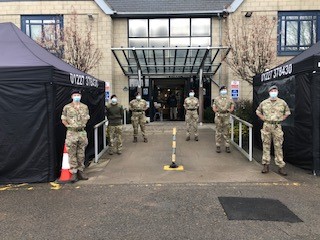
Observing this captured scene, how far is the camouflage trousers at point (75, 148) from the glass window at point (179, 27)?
12.7 m

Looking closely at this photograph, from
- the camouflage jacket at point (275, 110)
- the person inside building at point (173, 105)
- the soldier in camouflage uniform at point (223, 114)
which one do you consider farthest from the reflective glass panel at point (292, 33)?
the camouflage jacket at point (275, 110)

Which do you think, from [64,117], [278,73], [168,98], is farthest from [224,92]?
[168,98]

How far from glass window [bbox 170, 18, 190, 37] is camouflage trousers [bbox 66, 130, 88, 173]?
1273 centimetres

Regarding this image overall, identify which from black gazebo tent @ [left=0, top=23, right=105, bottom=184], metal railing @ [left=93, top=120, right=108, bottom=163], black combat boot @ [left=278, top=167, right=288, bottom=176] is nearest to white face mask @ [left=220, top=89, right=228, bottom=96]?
black combat boot @ [left=278, top=167, right=288, bottom=176]

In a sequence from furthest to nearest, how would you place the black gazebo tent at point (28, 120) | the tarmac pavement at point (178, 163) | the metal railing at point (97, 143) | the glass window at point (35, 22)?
the glass window at point (35, 22) < the metal railing at point (97, 143) < the tarmac pavement at point (178, 163) < the black gazebo tent at point (28, 120)

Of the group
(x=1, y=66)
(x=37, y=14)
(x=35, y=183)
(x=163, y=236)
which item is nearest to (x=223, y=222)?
(x=163, y=236)

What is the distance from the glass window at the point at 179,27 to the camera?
17938 millimetres

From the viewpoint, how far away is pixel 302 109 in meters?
7.30

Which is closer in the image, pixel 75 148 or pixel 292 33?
pixel 75 148

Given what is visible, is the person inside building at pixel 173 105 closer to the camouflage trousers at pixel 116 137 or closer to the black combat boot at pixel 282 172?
the camouflage trousers at pixel 116 137

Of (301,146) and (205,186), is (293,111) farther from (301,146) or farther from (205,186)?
(205,186)

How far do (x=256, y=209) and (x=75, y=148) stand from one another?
3.66 meters

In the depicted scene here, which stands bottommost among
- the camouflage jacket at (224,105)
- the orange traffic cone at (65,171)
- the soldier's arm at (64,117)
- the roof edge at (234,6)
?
the orange traffic cone at (65,171)

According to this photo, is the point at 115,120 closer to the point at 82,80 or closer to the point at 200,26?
the point at 82,80
